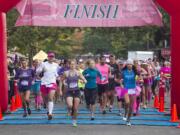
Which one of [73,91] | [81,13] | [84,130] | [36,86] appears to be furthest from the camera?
[36,86]

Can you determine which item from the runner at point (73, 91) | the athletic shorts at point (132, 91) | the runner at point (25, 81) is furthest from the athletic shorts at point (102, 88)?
the athletic shorts at point (132, 91)

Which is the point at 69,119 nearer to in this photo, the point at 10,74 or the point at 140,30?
the point at 10,74

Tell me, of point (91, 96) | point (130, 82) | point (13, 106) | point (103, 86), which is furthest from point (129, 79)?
point (13, 106)

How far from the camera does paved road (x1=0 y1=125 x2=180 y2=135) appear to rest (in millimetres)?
13867

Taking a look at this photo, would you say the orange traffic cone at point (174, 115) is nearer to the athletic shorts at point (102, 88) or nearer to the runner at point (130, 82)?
the runner at point (130, 82)

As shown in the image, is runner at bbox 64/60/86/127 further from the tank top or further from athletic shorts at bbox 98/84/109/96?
athletic shorts at bbox 98/84/109/96

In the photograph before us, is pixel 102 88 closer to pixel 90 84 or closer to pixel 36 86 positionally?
pixel 90 84

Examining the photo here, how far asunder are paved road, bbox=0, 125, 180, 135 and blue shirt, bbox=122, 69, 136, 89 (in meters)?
1.19

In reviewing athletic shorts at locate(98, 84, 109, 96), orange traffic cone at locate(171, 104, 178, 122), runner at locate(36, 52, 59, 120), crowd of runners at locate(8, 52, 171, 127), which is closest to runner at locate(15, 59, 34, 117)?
crowd of runners at locate(8, 52, 171, 127)

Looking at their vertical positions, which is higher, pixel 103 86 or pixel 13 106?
pixel 103 86

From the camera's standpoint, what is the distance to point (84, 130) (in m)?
14.4

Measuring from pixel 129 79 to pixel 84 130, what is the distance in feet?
7.12

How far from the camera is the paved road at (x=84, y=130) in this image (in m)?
13.9

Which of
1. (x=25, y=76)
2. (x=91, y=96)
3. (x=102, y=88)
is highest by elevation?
(x=25, y=76)
